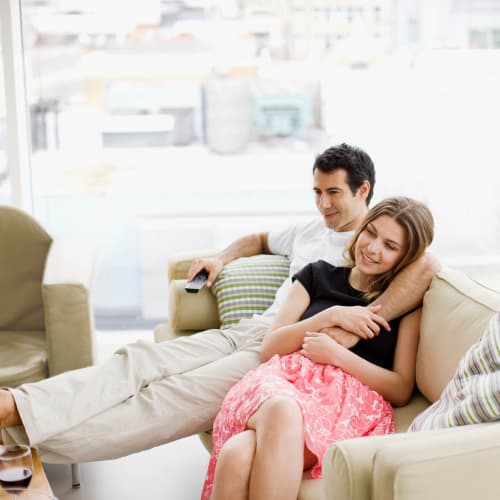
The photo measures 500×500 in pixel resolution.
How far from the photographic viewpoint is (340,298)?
2.63 metres

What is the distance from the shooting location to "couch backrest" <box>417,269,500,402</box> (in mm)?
2314

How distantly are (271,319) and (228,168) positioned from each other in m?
1.64

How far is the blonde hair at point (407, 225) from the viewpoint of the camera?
97.5 inches

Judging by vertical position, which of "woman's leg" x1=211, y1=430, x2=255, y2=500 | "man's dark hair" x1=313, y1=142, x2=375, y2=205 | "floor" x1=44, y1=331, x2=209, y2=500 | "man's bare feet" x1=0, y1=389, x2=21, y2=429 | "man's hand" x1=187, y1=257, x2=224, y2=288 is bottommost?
"floor" x1=44, y1=331, x2=209, y2=500

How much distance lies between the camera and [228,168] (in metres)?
4.44

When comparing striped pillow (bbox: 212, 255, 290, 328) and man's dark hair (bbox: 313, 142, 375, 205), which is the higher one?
man's dark hair (bbox: 313, 142, 375, 205)

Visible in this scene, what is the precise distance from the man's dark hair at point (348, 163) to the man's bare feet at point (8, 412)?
124cm

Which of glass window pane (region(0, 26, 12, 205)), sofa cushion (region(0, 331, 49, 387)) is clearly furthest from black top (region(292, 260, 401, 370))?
glass window pane (region(0, 26, 12, 205))

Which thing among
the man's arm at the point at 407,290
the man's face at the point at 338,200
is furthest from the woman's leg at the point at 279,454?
the man's face at the point at 338,200

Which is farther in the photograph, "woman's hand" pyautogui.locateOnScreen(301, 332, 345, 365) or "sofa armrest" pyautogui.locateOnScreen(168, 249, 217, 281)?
"sofa armrest" pyautogui.locateOnScreen(168, 249, 217, 281)

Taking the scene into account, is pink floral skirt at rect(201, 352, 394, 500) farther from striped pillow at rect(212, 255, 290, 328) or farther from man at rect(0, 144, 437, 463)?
striped pillow at rect(212, 255, 290, 328)

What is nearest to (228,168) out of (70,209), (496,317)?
(70,209)

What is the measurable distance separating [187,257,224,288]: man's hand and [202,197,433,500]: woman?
547mm

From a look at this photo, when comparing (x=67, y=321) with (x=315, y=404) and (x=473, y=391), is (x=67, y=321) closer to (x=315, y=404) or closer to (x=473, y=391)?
(x=315, y=404)
